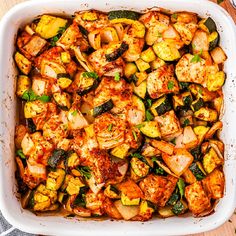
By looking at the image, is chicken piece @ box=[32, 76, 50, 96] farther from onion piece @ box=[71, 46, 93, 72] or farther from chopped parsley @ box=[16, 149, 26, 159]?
chopped parsley @ box=[16, 149, 26, 159]

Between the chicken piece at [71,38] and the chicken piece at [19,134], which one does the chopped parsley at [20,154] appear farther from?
the chicken piece at [71,38]

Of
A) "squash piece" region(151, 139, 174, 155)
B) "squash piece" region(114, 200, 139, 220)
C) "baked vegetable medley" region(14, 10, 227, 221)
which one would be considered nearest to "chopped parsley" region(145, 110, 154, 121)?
"baked vegetable medley" region(14, 10, 227, 221)

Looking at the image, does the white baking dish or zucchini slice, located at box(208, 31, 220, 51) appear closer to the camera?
the white baking dish

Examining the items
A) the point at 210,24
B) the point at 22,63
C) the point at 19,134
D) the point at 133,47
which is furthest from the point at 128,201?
the point at 210,24

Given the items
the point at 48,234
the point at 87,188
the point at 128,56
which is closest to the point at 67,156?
the point at 87,188

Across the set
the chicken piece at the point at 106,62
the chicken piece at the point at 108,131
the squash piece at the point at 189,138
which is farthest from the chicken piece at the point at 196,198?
the chicken piece at the point at 106,62

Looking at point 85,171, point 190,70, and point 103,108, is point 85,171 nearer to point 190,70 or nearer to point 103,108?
point 103,108
